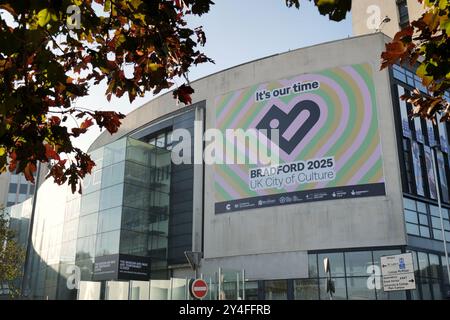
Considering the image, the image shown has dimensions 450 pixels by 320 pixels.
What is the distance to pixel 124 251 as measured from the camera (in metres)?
30.5

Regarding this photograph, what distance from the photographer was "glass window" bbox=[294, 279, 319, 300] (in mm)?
26797

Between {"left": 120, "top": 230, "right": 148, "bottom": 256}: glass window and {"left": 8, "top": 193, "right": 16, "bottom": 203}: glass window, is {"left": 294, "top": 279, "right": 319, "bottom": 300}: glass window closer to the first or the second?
{"left": 120, "top": 230, "right": 148, "bottom": 256}: glass window

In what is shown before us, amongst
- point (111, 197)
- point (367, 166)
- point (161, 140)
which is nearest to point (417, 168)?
point (367, 166)

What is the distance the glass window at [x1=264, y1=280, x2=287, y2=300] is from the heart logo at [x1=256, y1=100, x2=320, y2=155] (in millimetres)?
7602

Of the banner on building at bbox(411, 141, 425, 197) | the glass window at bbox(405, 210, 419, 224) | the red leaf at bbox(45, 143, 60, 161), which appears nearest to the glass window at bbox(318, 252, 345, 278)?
the glass window at bbox(405, 210, 419, 224)

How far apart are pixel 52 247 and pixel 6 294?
10086 millimetres

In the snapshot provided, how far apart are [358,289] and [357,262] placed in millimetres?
1385

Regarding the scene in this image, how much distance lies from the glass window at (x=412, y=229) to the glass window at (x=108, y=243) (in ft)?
55.6

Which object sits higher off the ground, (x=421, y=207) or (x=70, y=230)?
(x=70, y=230)

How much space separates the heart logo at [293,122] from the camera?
29.4m

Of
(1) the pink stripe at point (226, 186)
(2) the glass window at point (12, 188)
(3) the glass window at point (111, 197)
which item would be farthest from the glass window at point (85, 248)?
(2) the glass window at point (12, 188)

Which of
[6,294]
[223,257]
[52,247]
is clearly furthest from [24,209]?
[223,257]

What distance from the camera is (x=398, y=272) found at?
16.3 metres

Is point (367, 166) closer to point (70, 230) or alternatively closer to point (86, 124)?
point (70, 230)
